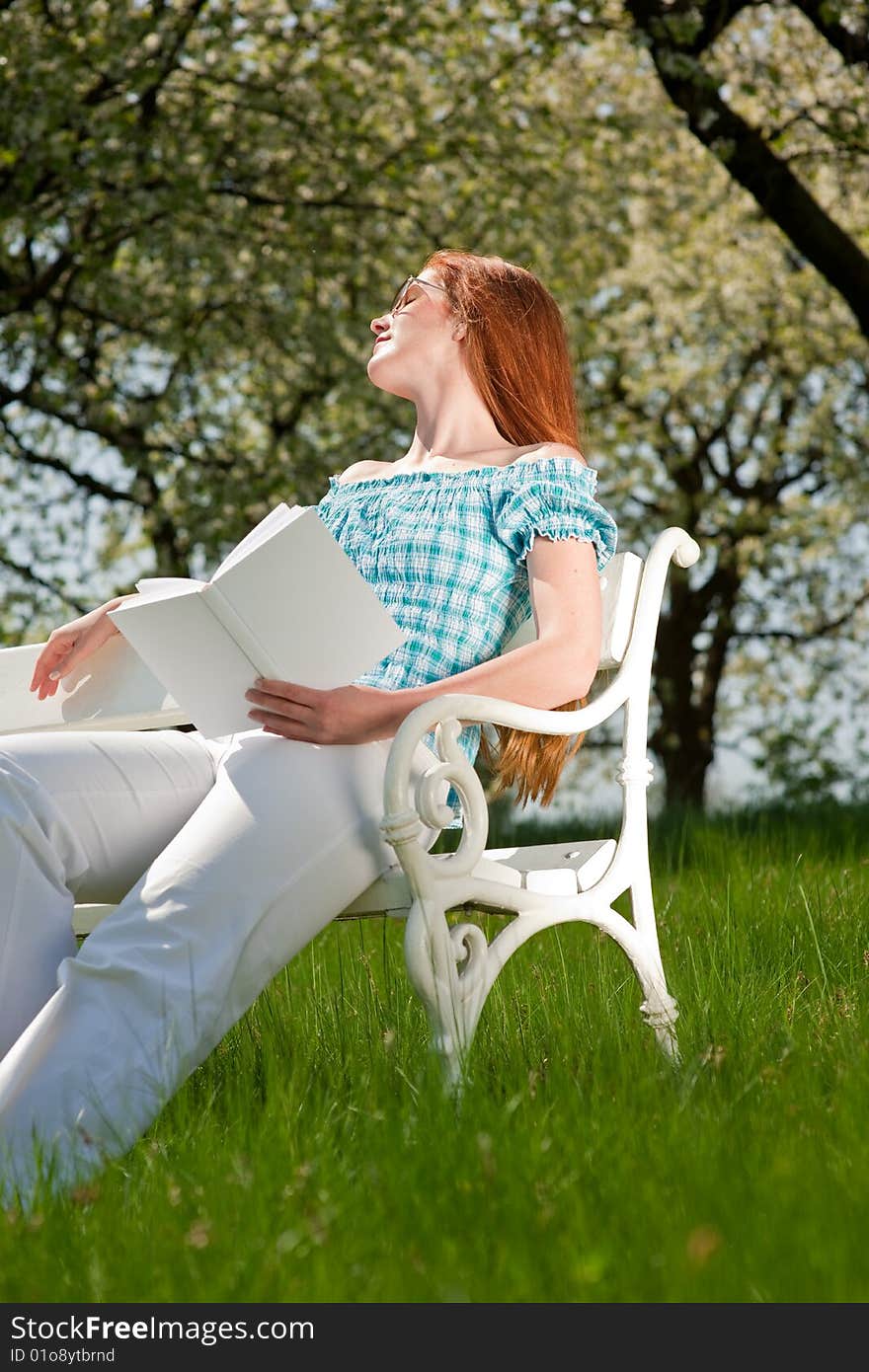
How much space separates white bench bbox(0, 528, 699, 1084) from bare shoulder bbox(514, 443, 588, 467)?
0.24 meters

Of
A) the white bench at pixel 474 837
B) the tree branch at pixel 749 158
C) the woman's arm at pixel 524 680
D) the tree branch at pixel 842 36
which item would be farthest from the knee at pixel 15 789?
the tree branch at pixel 842 36

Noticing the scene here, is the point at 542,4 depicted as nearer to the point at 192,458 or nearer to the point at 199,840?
the point at 192,458

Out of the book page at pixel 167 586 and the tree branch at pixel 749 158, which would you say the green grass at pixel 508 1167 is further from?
the tree branch at pixel 749 158

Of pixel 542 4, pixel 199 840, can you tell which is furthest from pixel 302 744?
pixel 542 4

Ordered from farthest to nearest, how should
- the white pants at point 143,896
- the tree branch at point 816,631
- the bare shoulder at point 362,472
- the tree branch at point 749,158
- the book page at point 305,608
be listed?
the tree branch at point 816,631 → the tree branch at point 749,158 → the bare shoulder at point 362,472 → the book page at point 305,608 → the white pants at point 143,896

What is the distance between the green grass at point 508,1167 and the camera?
5.22 ft

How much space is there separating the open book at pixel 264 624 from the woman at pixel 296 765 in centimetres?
5

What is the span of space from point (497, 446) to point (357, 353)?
733 cm

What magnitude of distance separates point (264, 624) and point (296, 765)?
0.77 feet

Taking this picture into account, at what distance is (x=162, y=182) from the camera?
29.0 ft

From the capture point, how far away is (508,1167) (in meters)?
1.83

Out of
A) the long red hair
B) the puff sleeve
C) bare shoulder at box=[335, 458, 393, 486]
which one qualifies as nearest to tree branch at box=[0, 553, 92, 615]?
bare shoulder at box=[335, 458, 393, 486]

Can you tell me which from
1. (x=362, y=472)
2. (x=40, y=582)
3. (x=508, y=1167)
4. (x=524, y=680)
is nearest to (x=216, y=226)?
(x=40, y=582)
